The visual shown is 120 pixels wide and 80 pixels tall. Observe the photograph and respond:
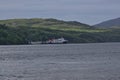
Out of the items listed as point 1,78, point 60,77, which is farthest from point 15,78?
point 60,77

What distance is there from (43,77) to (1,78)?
6.91 m

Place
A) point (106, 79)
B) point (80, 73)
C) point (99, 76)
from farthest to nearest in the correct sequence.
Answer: point (80, 73)
point (99, 76)
point (106, 79)

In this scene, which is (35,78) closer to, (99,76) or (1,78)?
(1,78)

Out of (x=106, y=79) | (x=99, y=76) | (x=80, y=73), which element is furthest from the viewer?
(x=80, y=73)

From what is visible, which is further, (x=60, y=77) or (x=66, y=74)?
(x=66, y=74)

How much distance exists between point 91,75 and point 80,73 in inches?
180

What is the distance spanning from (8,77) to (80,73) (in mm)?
14112

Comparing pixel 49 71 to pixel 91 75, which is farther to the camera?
pixel 49 71

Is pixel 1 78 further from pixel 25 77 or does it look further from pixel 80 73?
pixel 80 73

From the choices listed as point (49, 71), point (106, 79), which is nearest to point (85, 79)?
point (106, 79)

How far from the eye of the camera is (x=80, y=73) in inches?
3588

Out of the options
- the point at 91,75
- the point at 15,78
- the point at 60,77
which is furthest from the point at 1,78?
the point at 91,75

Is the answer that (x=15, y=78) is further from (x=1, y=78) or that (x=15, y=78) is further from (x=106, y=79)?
(x=106, y=79)

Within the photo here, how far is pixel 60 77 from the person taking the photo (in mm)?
83500
